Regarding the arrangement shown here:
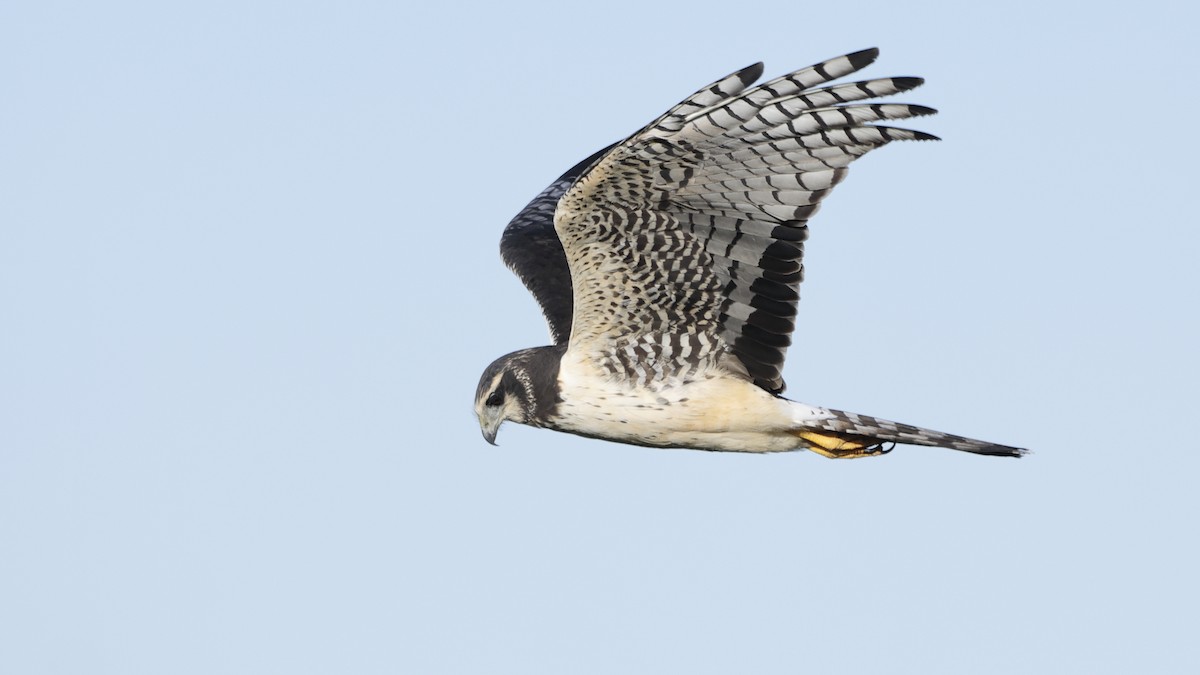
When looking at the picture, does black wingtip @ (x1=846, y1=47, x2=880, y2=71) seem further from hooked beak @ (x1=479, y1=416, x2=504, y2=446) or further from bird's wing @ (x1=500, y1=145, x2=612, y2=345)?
hooked beak @ (x1=479, y1=416, x2=504, y2=446)

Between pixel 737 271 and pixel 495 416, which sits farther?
pixel 495 416

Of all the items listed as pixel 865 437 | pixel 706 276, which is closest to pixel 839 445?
pixel 865 437

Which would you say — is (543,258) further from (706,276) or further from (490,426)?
(706,276)

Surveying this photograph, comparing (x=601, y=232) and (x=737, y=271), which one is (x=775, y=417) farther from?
(x=601, y=232)

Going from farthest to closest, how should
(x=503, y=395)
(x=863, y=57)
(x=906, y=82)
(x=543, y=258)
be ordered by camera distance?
1. (x=543, y=258)
2. (x=503, y=395)
3. (x=906, y=82)
4. (x=863, y=57)

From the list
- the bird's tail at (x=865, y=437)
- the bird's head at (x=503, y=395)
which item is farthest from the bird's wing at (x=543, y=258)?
the bird's tail at (x=865, y=437)

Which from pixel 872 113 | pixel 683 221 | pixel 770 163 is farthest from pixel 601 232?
pixel 872 113

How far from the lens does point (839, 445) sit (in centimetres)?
952

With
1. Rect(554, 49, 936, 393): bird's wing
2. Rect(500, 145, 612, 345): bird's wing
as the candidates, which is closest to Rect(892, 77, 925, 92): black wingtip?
Rect(554, 49, 936, 393): bird's wing

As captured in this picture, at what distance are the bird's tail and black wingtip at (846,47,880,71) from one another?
228 centimetres

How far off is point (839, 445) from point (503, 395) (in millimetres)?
1944

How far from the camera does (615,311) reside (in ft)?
30.1

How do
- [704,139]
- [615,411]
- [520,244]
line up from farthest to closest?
[520,244] < [615,411] < [704,139]

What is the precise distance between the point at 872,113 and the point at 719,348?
1749mm
